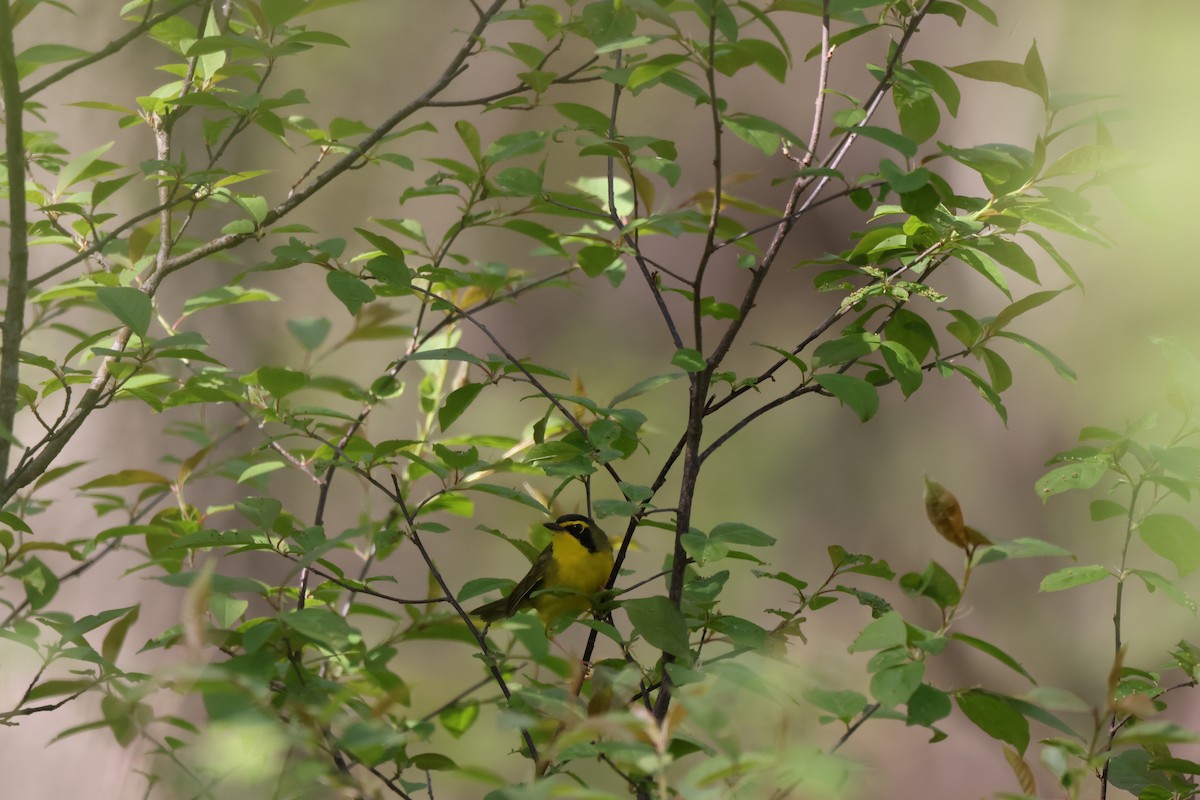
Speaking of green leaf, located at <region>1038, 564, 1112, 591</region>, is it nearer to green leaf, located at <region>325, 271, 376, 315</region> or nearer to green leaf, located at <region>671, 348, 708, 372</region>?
green leaf, located at <region>671, 348, 708, 372</region>

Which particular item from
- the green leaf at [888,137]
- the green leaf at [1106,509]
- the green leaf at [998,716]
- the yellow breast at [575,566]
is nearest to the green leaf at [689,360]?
the green leaf at [888,137]

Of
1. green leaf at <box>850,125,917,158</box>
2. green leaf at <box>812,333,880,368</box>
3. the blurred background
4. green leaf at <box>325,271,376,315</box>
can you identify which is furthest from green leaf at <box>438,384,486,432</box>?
the blurred background

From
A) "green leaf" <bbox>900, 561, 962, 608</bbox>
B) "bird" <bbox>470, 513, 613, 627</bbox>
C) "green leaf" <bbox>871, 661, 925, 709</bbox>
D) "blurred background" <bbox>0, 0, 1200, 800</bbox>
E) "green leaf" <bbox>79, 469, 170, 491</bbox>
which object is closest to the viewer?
"green leaf" <bbox>871, 661, 925, 709</bbox>

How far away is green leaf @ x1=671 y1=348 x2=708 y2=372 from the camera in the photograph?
33.5 inches

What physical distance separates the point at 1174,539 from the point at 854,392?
35 centimetres

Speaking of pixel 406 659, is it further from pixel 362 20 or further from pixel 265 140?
pixel 362 20

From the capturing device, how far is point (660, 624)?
31.8 inches

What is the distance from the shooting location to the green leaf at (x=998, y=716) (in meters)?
0.69

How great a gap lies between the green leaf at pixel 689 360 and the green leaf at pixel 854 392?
11cm

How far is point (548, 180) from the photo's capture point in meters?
2.96

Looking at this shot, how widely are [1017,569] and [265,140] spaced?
8.49 feet

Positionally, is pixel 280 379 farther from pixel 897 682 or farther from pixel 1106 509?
pixel 1106 509

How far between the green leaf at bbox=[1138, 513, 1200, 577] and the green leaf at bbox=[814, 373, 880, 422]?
0.30 metres

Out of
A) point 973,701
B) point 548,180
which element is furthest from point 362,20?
point 973,701
